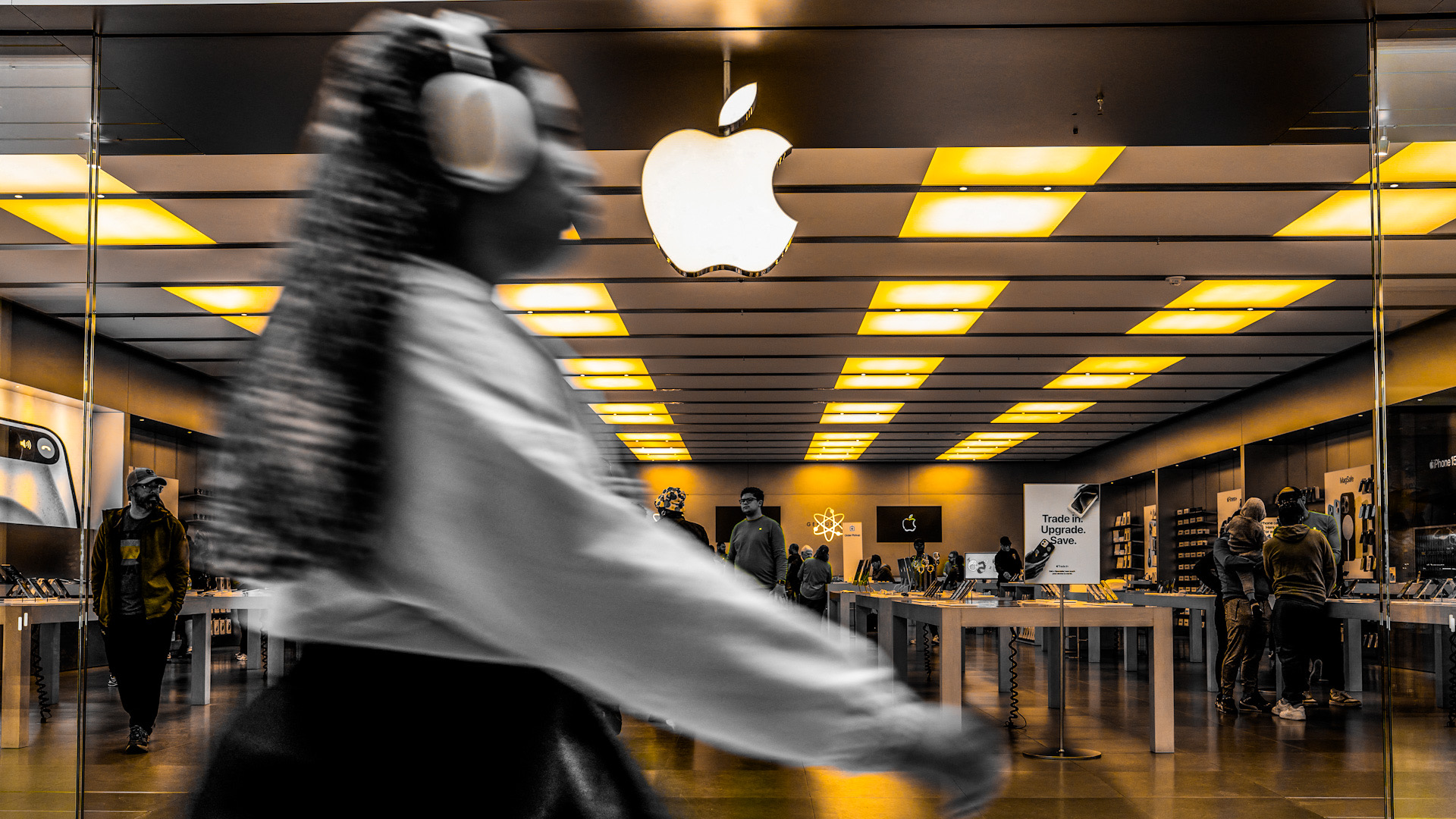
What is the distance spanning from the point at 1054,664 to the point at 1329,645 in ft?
8.89

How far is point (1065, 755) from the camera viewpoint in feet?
20.6

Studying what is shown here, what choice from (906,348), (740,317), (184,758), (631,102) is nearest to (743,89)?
(631,102)

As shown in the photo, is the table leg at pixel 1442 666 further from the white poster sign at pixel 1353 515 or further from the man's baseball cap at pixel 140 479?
the white poster sign at pixel 1353 515

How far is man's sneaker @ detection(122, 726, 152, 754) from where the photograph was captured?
20.4 ft

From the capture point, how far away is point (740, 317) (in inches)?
438

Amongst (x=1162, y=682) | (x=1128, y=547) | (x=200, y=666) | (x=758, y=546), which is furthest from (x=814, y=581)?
(x=1128, y=547)

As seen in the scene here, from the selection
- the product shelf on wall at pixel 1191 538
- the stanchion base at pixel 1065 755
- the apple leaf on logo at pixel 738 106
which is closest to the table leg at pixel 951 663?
the stanchion base at pixel 1065 755

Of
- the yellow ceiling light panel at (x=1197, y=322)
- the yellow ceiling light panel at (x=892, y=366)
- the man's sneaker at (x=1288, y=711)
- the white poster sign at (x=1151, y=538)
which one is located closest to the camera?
the man's sneaker at (x=1288, y=711)

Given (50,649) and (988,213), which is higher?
(988,213)

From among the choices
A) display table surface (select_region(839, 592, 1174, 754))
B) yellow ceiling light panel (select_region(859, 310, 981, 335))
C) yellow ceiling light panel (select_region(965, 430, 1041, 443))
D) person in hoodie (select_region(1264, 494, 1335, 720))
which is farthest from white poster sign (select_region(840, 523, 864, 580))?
display table surface (select_region(839, 592, 1174, 754))

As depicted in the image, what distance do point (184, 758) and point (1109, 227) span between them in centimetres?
681

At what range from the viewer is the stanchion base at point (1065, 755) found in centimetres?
623

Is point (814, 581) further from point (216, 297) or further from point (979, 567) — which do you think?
point (216, 297)

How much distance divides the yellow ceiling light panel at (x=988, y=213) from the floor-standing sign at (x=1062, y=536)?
1960mm
